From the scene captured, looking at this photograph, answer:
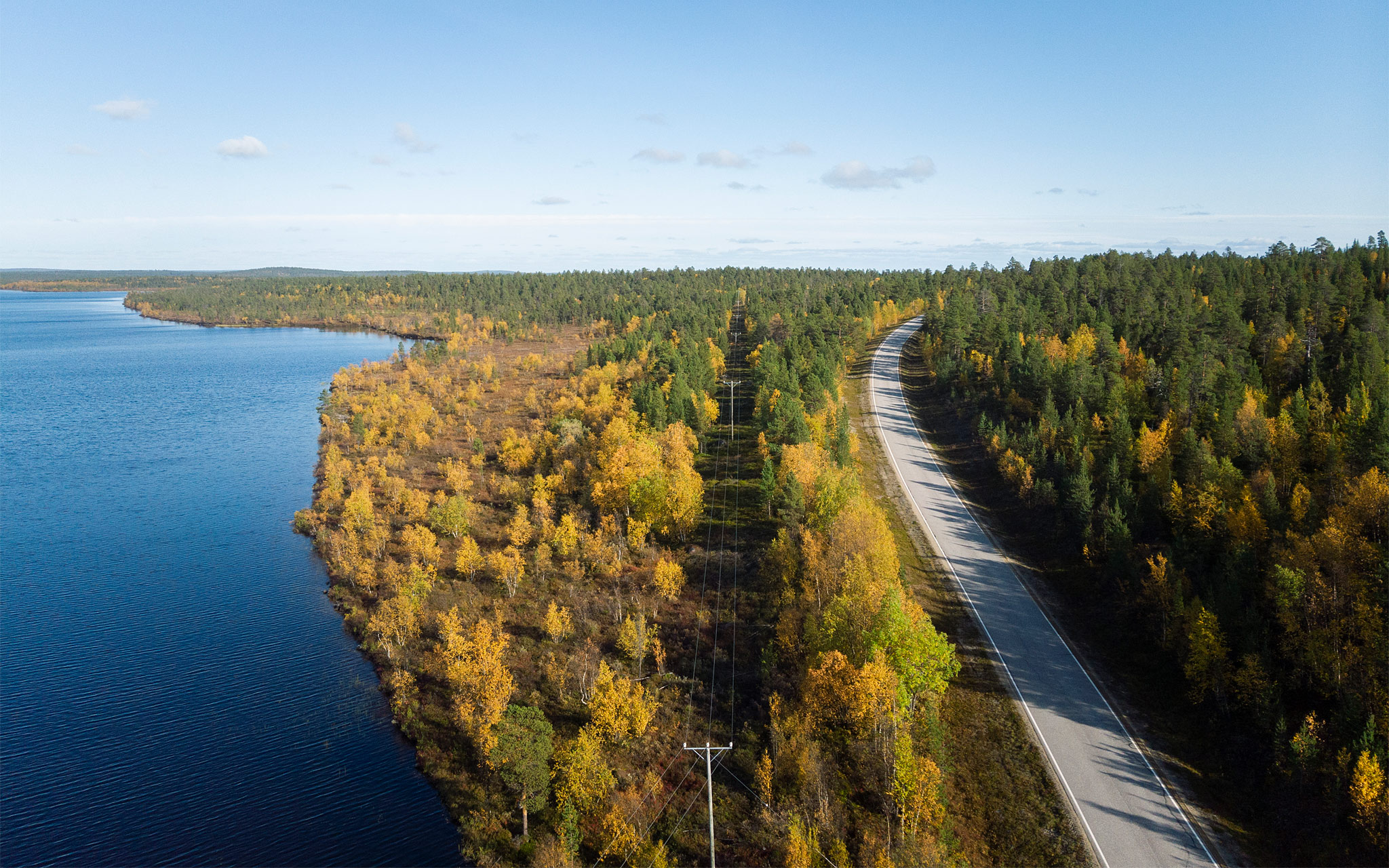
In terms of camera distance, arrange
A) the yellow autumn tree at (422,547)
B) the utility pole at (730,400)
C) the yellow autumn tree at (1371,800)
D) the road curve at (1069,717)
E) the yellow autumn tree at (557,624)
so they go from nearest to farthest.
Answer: the yellow autumn tree at (1371,800) → the road curve at (1069,717) → the yellow autumn tree at (557,624) → the yellow autumn tree at (422,547) → the utility pole at (730,400)

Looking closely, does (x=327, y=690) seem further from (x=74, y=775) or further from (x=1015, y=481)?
(x=1015, y=481)

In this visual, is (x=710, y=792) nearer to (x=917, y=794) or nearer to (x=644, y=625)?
(x=917, y=794)

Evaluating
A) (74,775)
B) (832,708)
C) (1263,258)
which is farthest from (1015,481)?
(1263,258)

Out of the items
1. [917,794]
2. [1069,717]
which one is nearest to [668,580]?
[917,794]

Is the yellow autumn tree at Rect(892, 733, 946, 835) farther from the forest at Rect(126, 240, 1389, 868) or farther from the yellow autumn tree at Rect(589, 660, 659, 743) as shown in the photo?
the yellow autumn tree at Rect(589, 660, 659, 743)

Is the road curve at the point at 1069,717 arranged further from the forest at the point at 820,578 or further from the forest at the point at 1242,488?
the forest at the point at 1242,488

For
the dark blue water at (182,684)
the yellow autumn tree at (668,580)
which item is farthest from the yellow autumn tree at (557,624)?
the dark blue water at (182,684)
